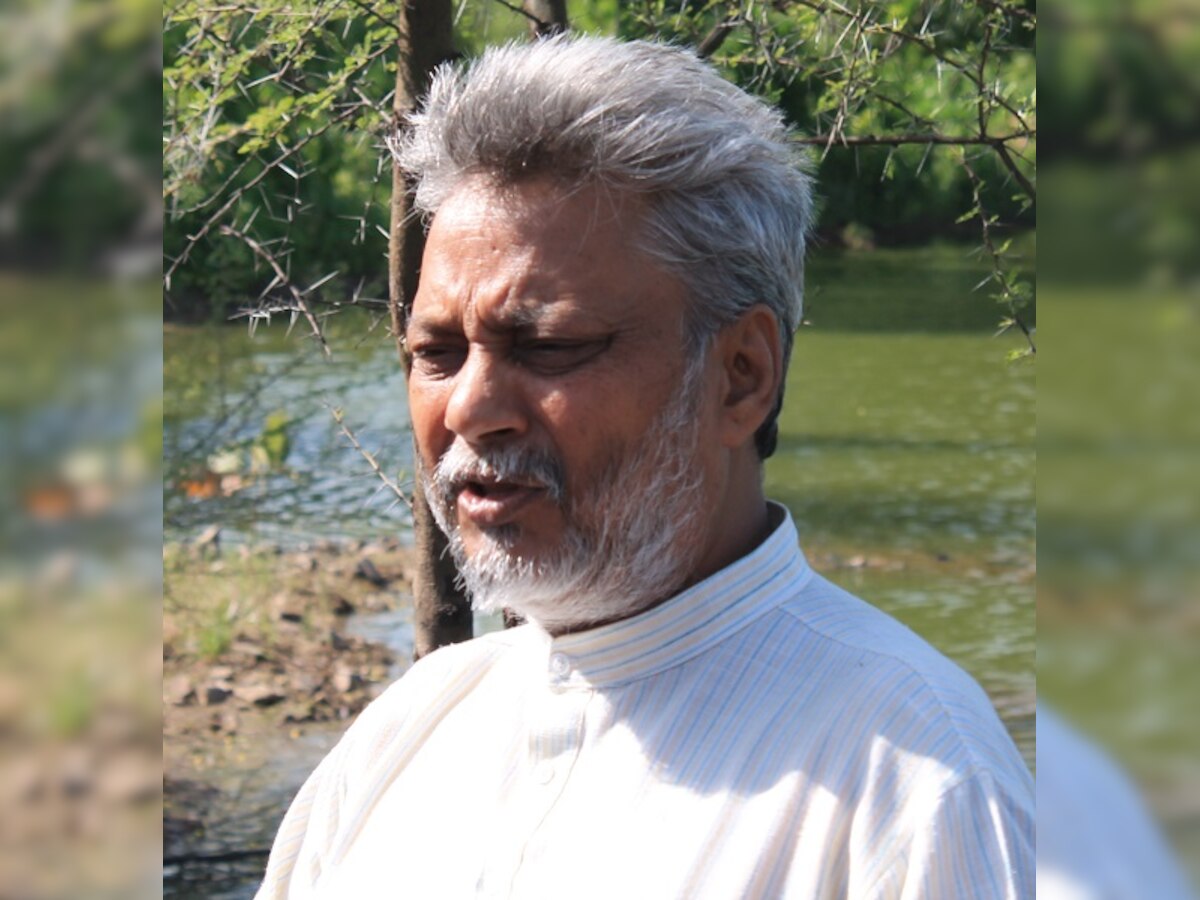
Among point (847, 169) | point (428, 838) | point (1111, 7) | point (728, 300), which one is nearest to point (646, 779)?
point (428, 838)

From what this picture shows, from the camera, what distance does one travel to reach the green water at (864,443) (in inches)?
259

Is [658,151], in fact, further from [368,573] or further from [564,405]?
[368,573]

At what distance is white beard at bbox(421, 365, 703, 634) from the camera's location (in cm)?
189

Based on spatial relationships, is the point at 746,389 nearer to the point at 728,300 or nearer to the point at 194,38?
the point at 728,300

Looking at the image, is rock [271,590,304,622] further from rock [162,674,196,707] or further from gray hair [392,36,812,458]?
gray hair [392,36,812,458]

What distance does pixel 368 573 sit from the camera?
24.4ft

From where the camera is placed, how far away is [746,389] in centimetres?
201

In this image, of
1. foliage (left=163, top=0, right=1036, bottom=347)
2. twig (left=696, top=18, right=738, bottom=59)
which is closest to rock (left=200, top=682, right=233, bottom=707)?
foliage (left=163, top=0, right=1036, bottom=347)

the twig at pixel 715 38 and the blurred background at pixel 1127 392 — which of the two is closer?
the blurred background at pixel 1127 392

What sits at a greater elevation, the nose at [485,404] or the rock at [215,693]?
the nose at [485,404]

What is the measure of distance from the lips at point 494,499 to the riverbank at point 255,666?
3.22 meters

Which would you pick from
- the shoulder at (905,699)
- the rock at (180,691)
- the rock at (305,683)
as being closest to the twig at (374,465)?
the shoulder at (905,699)

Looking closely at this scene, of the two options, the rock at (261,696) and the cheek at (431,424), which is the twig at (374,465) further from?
the rock at (261,696)

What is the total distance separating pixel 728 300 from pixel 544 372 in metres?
0.25
